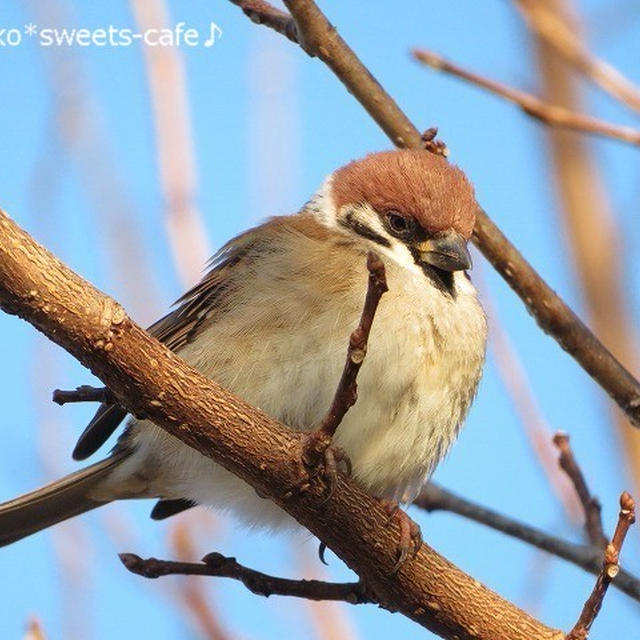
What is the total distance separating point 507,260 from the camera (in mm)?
2965

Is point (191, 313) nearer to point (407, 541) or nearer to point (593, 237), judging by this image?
point (407, 541)

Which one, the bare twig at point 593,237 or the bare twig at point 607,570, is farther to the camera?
the bare twig at point 593,237

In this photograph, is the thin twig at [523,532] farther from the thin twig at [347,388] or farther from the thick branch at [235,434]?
the thin twig at [347,388]

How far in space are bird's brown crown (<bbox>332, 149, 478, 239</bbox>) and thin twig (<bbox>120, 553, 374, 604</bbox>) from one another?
3.27ft

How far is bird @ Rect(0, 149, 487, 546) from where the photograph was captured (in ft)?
8.89

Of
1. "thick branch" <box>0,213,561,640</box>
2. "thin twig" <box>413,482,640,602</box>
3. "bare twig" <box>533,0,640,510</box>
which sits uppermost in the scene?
"bare twig" <box>533,0,640,510</box>

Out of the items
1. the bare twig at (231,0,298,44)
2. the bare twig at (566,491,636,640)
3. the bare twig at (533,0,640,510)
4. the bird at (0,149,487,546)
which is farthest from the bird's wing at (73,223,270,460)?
the bare twig at (566,491,636,640)

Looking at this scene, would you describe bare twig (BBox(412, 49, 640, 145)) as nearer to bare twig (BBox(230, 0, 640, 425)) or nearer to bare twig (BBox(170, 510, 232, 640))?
bare twig (BBox(230, 0, 640, 425))

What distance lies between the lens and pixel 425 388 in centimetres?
279

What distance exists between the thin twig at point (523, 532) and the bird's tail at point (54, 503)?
0.88 meters

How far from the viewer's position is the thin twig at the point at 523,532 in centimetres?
257

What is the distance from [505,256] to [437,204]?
23cm

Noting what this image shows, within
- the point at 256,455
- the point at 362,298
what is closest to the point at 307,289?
the point at 362,298

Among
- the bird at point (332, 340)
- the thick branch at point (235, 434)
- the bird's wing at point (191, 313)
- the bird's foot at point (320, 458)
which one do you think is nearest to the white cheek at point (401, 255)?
the bird at point (332, 340)
